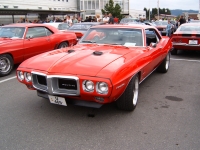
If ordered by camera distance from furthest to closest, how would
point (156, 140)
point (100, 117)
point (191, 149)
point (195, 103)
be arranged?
point (195, 103) → point (100, 117) → point (156, 140) → point (191, 149)

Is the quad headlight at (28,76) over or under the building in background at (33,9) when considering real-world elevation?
under

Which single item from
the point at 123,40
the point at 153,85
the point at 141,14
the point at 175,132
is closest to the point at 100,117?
the point at 175,132

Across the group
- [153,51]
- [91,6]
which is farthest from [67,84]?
[91,6]

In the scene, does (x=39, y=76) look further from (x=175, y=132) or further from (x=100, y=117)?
(x=175, y=132)

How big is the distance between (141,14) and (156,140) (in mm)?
85674

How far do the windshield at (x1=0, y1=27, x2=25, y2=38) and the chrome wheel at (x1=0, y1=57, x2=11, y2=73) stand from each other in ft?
3.36

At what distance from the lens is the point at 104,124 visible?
352cm

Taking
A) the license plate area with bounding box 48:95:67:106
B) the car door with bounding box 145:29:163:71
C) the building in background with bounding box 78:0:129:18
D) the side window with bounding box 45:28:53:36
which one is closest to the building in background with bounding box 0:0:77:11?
the building in background with bounding box 78:0:129:18

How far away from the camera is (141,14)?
276 ft

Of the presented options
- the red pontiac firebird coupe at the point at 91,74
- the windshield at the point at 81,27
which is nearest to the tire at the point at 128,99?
the red pontiac firebird coupe at the point at 91,74

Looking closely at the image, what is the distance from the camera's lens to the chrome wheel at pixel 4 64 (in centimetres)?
650

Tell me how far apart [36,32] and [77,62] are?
4784mm

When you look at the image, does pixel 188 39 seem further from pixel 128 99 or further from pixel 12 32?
pixel 12 32

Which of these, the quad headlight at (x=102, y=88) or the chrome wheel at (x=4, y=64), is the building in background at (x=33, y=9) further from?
the quad headlight at (x=102, y=88)
